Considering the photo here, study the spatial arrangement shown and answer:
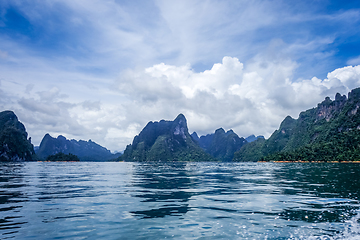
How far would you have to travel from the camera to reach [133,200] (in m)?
19.1

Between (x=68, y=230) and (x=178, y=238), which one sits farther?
(x=68, y=230)

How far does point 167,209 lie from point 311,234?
29.2 feet

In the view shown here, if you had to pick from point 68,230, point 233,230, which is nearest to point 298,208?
point 233,230

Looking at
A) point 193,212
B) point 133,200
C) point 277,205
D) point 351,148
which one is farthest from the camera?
point 351,148

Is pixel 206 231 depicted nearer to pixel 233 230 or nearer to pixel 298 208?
pixel 233 230

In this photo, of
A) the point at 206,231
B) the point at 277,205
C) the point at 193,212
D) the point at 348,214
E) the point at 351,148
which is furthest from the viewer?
the point at 351,148

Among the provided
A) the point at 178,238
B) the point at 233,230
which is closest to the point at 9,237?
the point at 178,238

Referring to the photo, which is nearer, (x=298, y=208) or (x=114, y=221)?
(x=114, y=221)

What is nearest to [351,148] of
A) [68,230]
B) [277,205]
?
[277,205]

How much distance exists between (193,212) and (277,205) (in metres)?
6.99

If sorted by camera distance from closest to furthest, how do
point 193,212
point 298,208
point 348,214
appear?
point 348,214 → point 193,212 → point 298,208

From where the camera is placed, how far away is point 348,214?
45.6ft

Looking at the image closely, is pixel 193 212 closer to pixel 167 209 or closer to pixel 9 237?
pixel 167 209

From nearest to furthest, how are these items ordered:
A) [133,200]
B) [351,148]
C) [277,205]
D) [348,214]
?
1. [348,214]
2. [277,205]
3. [133,200]
4. [351,148]
